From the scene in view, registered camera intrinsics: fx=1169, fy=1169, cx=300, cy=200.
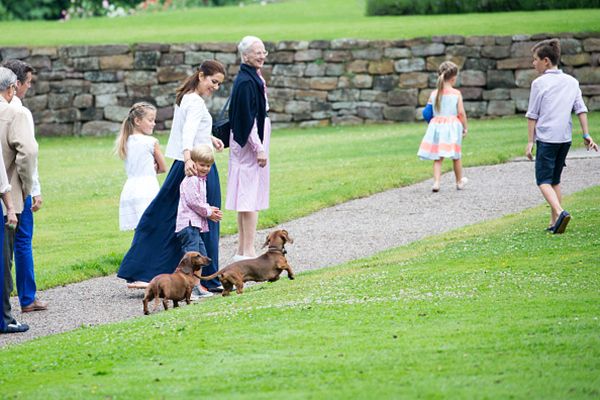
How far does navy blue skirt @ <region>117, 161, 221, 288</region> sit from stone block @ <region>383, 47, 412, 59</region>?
1399 cm

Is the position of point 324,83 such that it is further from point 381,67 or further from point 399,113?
point 399,113

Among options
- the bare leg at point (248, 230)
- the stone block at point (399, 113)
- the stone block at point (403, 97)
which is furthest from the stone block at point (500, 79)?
the bare leg at point (248, 230)

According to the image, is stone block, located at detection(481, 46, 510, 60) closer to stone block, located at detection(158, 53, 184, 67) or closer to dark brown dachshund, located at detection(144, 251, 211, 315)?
stone block, located at detection(158, 53, 184, 67)

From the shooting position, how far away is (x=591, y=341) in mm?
6441

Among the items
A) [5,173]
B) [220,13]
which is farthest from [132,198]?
[220,13]

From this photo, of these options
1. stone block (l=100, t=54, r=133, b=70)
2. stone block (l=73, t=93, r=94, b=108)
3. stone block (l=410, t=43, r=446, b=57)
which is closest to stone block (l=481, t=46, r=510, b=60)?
stone block (l=410, t=43, r=446, b=57)

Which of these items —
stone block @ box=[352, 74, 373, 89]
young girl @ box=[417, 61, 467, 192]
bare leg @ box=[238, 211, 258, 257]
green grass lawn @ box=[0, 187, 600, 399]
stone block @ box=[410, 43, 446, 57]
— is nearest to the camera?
green grass lawn @ box=[0, 187, 600, 399]

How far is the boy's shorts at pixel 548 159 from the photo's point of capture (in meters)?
10.4

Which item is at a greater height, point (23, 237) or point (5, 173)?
point (5, 173)

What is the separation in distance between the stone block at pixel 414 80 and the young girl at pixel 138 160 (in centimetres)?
1366

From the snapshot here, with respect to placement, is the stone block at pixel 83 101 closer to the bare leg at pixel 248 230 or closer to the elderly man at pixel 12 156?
the bare leg at pixel 248 230

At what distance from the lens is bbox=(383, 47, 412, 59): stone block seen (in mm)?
23359

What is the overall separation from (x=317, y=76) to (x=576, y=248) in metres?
15.0

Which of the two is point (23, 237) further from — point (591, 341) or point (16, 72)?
point (591, 341)
